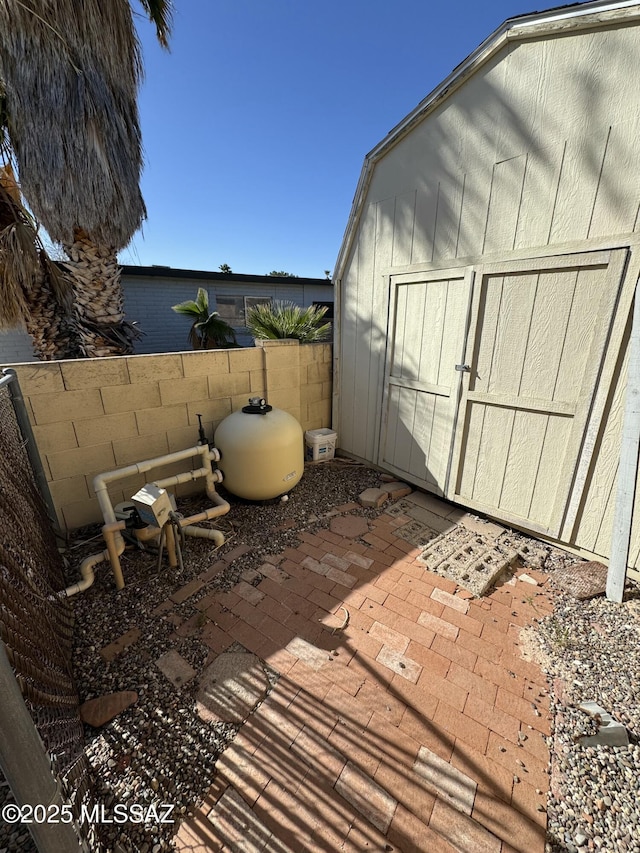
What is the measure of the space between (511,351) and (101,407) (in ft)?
11.3

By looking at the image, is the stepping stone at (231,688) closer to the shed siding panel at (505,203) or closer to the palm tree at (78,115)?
the shed siding panel at (505,203)

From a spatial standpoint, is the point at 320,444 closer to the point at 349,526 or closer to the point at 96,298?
the point at 349,526

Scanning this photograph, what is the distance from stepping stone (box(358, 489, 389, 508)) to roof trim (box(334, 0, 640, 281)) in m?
3.26

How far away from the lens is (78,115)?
11.2ft

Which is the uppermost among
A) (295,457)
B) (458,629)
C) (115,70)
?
(115,70)

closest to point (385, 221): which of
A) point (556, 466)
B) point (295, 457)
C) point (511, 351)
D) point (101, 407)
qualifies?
point (511, 351)

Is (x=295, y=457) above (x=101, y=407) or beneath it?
beneath

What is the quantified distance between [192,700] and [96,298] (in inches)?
188

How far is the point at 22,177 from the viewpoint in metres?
3.57

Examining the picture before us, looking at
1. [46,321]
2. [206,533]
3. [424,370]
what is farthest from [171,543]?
[46,321]

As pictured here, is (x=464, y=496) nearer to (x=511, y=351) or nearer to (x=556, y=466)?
(x=556, y=466)

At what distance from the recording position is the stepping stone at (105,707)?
5.05 ft

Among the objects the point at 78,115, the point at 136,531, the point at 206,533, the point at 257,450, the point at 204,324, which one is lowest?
the point at 206,533

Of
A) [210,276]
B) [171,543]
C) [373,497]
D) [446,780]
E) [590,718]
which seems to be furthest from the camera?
[210,276]
